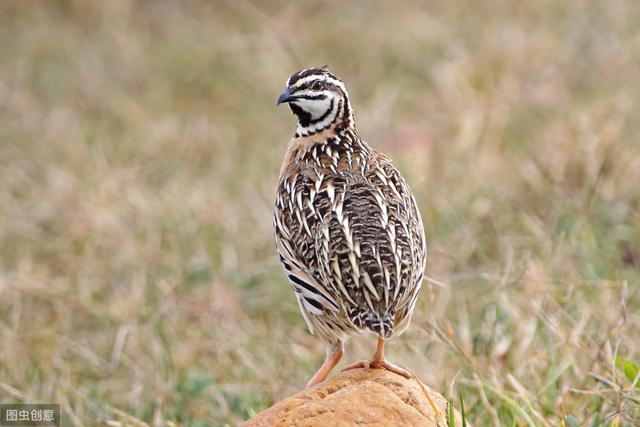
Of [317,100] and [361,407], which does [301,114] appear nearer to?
[317,100]

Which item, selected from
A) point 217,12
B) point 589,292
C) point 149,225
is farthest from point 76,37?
point 589,292

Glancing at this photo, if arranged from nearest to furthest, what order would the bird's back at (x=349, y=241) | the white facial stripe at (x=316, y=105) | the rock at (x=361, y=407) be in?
the rock at (x=361, y=407)
the bird's back at (x=349, y=241)
the white facial stripe at (x=316, y=105)

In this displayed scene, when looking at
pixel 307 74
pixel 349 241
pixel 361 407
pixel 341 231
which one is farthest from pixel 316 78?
pixel 361 407

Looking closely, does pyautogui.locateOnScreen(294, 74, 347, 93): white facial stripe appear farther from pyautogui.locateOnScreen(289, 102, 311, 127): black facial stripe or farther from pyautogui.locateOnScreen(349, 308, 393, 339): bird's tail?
pyautogui.locateOnScreen(349, 308, 393, 339): bird's tail

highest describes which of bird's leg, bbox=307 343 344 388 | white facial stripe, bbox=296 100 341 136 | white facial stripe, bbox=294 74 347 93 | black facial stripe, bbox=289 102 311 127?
white facial stripe, bbox=294 74 347 93

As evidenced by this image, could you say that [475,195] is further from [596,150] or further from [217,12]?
[217,12]

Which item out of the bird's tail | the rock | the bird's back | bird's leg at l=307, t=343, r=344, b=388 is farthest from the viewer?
bird's leg at l=307, t=343, r=344, b=388

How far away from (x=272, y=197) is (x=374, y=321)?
17.2 feet

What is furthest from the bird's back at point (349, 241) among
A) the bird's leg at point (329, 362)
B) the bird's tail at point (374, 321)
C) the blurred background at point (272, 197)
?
the blurred background at point (272, 197)

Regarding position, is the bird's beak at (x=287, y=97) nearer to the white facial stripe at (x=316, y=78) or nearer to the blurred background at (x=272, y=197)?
the white facial stripe at (x=316, y=78)

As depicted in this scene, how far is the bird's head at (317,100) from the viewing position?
6.29 metres

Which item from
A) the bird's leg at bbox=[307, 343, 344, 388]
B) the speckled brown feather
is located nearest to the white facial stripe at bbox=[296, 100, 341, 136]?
the speckled brown feather

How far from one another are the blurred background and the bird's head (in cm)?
103

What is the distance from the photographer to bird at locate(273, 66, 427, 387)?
5328 mm
